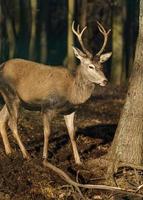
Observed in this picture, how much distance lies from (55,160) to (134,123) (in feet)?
4.69

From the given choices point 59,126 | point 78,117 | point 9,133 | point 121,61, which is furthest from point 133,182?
point 121,61

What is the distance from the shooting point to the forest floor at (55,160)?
31.7ft

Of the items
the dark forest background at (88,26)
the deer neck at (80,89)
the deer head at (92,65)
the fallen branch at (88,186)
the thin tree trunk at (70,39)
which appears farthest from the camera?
the dark forest background at (88,26)

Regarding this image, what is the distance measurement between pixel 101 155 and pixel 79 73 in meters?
1.44

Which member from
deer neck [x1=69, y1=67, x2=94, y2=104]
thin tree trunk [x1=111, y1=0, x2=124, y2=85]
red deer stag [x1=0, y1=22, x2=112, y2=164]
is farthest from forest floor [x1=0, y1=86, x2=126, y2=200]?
thin tree trunk [x1=111, y1=0, x2=124, y2=85]

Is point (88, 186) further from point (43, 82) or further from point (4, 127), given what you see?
point (4, 127)

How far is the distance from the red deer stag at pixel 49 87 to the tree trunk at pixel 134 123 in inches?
43.9

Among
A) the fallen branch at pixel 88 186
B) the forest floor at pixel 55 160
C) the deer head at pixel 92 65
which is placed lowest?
the forest floor at pixel 55 160

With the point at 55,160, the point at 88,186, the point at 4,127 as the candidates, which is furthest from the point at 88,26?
the point at 88,186

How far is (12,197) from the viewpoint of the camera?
9.47 meters

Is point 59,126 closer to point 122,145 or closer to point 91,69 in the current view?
point 91,69

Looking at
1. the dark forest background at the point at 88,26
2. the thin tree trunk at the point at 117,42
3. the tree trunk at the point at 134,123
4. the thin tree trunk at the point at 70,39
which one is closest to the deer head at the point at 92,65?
the tree trunk at the point at 134,123

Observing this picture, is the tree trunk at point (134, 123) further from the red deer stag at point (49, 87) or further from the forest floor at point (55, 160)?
the red deer stag at point (49, 87)

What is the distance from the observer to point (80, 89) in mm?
12023
